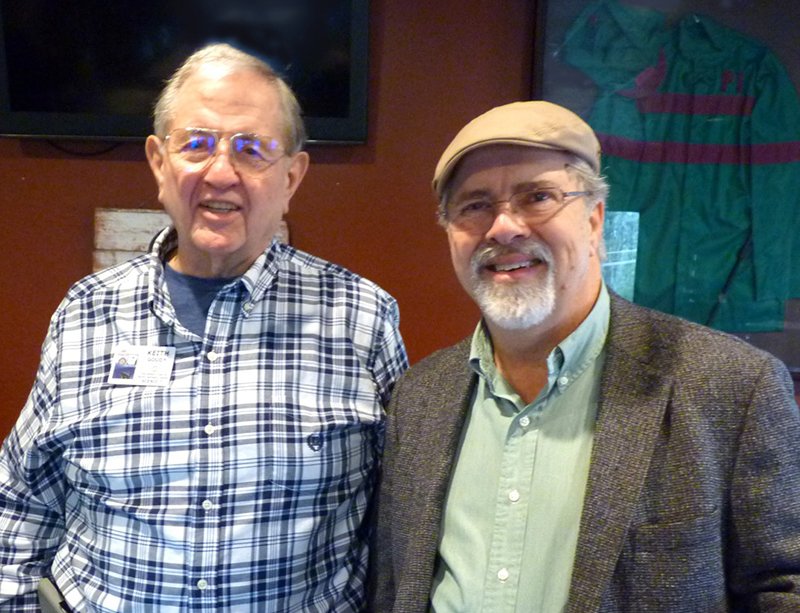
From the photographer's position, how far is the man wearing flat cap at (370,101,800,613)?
39.1 inches

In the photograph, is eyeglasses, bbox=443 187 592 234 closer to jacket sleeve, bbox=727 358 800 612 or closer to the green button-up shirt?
the green button-up shirt

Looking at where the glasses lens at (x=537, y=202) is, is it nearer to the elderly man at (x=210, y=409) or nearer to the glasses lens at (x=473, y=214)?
the glasses lens at (x=473, y=214)

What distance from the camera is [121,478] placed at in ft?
4.22

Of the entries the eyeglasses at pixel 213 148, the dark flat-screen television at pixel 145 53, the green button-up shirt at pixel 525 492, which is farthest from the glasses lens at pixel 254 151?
the dark flat-screen television at pixel 145 53

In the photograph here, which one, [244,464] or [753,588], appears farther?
[244,464]

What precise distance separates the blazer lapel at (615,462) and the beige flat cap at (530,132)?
1.12 ft

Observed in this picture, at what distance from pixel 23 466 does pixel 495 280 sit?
1.01 meters

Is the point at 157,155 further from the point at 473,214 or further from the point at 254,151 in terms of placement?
the point at 473,214

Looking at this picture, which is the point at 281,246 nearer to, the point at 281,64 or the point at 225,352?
the point at 225,352

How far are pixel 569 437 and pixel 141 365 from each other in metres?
0.81

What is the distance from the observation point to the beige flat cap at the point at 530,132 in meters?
1.11

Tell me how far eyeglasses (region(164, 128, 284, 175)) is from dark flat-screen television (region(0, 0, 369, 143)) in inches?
37.2

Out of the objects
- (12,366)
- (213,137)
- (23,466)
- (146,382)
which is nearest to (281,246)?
(213,137)

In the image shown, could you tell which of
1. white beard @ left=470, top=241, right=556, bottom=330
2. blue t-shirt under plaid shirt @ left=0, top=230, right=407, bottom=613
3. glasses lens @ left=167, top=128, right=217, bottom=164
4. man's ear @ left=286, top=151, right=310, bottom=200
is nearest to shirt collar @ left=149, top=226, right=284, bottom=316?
blue t-shirt under plaid shirt @ left=0, top=230, right=407, bottom=613
